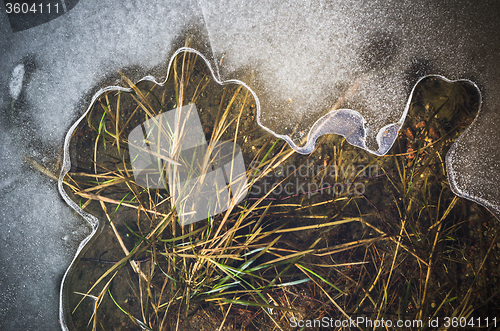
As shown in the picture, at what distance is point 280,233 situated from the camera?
5.37 feet

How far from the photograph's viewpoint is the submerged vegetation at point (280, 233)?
5.22ft

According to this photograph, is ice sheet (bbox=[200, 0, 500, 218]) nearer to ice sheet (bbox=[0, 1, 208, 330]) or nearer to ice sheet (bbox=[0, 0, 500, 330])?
ice sheet (bbox=[0, 0, 500, 330])

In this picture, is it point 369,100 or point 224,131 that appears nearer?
point 369,100

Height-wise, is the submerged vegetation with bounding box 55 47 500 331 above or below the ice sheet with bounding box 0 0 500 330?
below

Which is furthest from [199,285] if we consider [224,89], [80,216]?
[224,89]

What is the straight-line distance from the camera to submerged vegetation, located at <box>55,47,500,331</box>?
1.59 meters

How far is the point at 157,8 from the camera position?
154cm

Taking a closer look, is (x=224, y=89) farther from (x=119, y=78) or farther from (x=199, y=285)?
(x=199, y=285)

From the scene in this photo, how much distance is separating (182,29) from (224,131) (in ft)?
2.34

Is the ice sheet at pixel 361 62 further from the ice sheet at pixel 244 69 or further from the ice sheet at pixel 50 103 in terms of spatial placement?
the ice sheet at pixel 50 103

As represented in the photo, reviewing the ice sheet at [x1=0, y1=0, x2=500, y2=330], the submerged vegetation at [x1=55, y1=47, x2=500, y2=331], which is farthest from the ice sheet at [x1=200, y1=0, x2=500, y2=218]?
the submerged vegetation at [x1=55, y1=47, x2=500, y2=331]

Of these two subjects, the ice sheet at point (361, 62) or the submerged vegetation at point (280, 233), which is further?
the submerged vegetation at point (280, 233)

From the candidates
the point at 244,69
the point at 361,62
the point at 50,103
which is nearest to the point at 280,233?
the point at 244,69

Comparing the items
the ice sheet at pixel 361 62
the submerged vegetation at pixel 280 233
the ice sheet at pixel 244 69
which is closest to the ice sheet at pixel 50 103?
the ice sheet at pixel 244 69
